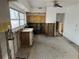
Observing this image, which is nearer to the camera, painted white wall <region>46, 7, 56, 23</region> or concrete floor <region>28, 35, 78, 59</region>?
concrete floor <region>28, 35, 78, 59</region>

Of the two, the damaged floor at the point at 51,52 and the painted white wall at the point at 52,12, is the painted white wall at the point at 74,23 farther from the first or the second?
the painted white wall at the point at 52,12

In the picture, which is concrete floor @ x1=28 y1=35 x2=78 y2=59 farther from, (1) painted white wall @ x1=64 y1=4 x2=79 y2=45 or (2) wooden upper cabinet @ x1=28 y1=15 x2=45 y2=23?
(2) wooden upper cabinet @ x1=28 y1=15 x2=45 y2=23

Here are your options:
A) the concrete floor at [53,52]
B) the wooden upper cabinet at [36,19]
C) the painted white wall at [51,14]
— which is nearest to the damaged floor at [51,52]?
the concrete floor at [53,52]

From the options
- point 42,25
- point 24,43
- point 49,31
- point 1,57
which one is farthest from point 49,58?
point 42,25

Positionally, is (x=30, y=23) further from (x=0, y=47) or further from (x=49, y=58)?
(x=0, y=47)

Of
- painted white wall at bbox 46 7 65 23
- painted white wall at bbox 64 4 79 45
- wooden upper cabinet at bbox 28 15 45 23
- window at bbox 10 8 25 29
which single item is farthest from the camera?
wooden upper cabinet at bbox 28 15 45 23

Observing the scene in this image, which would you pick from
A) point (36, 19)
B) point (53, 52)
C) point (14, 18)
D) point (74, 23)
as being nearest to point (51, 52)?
point (53, 52)

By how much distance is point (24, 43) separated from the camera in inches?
226

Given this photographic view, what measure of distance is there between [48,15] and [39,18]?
5.05 feet

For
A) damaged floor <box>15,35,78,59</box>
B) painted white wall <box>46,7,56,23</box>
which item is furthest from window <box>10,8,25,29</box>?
painted white wall <box>46,7,56,23</box>

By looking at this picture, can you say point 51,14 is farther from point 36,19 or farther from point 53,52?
point 53,52

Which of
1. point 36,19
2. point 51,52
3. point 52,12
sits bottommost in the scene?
point 51,52

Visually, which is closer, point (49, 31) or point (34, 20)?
point (49, 31)

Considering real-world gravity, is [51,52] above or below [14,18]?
below
